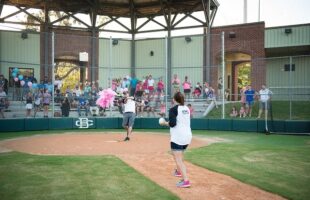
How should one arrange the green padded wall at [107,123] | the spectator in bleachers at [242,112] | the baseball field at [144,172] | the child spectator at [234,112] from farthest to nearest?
1. the child spectator at [234,112]
2. the spectator in bleachers at [242,112]
3. the green padded wall at [107,123]
4. the baseball field at [144,172]

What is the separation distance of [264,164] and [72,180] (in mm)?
4946

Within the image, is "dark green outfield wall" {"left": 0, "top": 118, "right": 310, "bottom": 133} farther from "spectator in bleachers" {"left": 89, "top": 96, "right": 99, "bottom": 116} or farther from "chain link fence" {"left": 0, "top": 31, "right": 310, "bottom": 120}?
"spectator in bleachers" {"left": 89, "top": 96, "right": 99, "bottom": 116}

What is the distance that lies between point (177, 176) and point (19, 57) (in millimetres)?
20548

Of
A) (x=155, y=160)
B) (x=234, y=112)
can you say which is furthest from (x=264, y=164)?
(x=234, y=112)

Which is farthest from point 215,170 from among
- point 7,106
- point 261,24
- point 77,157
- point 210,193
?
point 261,24

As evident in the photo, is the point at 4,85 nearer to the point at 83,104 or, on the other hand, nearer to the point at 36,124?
the point at 36,124

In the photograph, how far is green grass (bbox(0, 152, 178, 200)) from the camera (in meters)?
5.87

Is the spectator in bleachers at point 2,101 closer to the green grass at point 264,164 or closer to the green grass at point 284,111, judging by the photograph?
the green grass at point 264,164

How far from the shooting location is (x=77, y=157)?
9.45 metres

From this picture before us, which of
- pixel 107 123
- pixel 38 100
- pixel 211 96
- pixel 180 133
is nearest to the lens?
pixel 180 133

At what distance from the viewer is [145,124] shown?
19.5m

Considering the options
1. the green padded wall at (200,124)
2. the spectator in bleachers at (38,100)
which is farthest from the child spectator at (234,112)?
the spectator in bleachers at (38,100)

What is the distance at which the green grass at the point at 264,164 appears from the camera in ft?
21.8

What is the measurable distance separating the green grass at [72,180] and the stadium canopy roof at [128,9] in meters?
19.4
